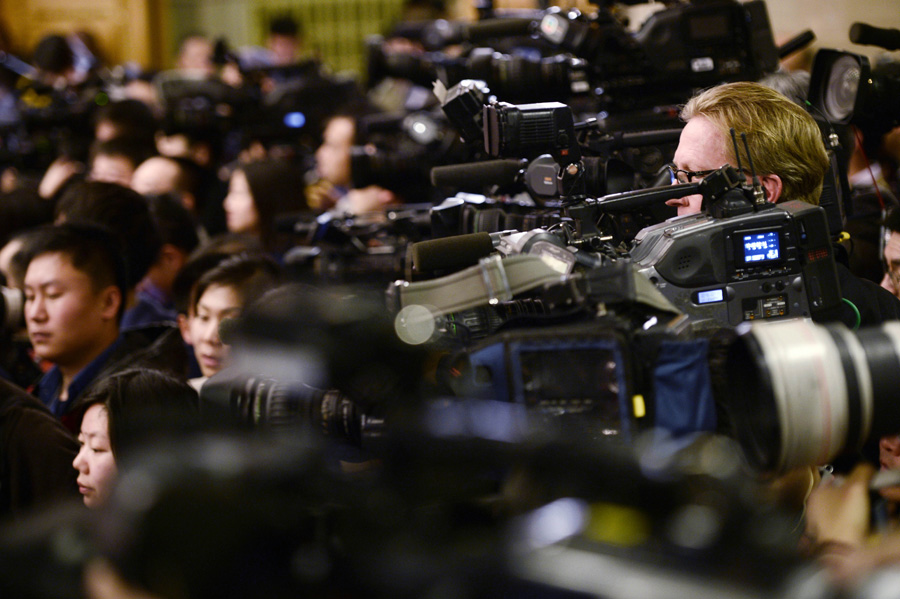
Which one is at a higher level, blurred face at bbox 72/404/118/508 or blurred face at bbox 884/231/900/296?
blurred face at bbox 884/231/900/296

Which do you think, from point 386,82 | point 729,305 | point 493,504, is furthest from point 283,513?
point 386,82

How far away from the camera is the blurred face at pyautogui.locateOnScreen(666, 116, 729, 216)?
5.34 ft

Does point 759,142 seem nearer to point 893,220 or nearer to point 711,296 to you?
point 711,296

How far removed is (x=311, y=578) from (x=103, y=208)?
2321mm

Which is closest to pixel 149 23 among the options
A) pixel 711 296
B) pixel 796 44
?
pixel 796 44

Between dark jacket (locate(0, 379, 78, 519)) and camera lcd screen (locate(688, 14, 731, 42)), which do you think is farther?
camera lcd screen (locate(688, 14, 731, 42))

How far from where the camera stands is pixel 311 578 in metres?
0.87

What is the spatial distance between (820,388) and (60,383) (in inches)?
78.5

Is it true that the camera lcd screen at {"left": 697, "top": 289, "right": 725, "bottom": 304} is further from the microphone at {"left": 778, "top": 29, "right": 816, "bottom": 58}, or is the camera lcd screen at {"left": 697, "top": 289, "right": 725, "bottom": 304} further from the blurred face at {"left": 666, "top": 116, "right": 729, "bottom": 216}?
the microphone at {"left": 778, "top": 29, "right": 816, "bottom": 58}

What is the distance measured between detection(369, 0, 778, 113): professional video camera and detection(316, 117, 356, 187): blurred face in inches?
53.2

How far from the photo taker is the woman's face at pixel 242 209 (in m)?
3.50

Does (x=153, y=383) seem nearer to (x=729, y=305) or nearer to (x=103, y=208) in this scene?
(x=729, y=305)

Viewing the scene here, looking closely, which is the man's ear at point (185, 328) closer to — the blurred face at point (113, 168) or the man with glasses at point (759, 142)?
the man with glasses at point (759, 142)

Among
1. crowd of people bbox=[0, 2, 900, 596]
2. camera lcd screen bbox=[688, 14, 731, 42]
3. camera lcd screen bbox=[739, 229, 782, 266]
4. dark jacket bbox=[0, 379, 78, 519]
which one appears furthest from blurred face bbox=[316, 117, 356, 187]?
camera lcd screen bbox=[739, 229, 782, 266]
